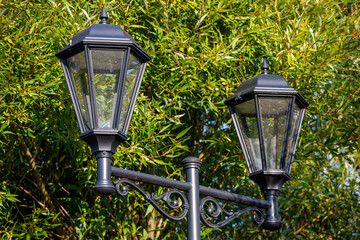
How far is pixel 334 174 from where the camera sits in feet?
25.1

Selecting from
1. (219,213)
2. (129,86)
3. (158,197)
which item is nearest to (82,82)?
(129,86)

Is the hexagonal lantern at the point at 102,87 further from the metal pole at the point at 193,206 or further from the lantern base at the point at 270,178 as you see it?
the lantern base at the point at 270,178

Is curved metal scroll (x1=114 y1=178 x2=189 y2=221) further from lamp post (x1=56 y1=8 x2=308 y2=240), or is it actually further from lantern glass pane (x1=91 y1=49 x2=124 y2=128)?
lantern glass pane (x1=91 y1=49 x2=124 y2=128)

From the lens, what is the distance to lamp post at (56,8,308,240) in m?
2.82

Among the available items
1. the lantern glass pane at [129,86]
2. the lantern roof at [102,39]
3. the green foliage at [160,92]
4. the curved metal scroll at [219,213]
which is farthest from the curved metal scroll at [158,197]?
the green foliage at [160,92]

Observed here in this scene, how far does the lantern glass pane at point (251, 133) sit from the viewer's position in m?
3.40

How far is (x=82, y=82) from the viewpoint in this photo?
2.87 m

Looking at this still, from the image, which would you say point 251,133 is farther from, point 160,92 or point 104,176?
point 160,92

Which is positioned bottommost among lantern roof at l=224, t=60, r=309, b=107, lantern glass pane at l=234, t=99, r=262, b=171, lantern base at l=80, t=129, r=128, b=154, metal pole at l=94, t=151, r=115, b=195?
metal pole at l=94, t=151, r=115, b=195

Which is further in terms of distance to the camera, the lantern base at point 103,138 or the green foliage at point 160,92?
the green foliage at point 160,92

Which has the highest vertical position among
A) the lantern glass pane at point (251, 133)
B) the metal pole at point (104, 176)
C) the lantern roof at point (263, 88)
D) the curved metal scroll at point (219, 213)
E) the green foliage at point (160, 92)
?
the green foliage at point (160, 92)

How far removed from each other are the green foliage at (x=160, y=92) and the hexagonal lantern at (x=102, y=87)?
2.01 metres

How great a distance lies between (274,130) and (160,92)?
2.37 m

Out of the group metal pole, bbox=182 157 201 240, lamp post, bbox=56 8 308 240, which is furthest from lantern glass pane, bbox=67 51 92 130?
metal pole, bbox=182 157 201 240
